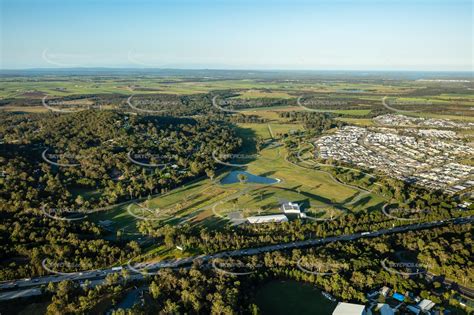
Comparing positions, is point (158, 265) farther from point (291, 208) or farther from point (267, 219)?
point (291, 208)

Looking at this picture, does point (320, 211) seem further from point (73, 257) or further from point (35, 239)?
point (35, 239)

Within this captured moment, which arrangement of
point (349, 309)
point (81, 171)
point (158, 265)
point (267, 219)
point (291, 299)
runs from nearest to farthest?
point (349, 309)
point (291, 299)
point (158, 265)
point (267, 219)
point (81, 171)

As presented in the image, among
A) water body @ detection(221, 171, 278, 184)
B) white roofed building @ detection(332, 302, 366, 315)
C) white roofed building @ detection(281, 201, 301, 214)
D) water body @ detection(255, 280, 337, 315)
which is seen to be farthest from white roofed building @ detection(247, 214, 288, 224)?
white roofed building @ detection(332, 302, 366, 315)

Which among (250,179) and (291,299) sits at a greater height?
(250,179)

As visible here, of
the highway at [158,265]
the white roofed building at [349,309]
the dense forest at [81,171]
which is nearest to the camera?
the white roofed building at [349,309]

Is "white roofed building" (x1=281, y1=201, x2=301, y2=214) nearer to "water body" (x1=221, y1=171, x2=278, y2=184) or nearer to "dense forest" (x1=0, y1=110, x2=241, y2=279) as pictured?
"water body" (x1=221, y1=171, x2=278, y2=184)

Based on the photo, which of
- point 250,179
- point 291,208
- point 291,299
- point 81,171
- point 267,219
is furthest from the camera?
point 250,179

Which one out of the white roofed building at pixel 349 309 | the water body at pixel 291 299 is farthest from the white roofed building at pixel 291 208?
the white roofed building at pixel 349 309

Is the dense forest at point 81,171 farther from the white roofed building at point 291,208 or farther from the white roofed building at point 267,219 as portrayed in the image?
the white roofed building at point 291,208

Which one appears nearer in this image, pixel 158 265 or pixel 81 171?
pixel 158 265

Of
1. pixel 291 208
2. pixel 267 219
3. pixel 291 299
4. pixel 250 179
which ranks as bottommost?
pixel 291 299

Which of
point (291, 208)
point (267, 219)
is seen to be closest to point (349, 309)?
point (267, 219)

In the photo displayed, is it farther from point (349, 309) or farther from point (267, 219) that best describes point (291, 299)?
point (267, 219)
